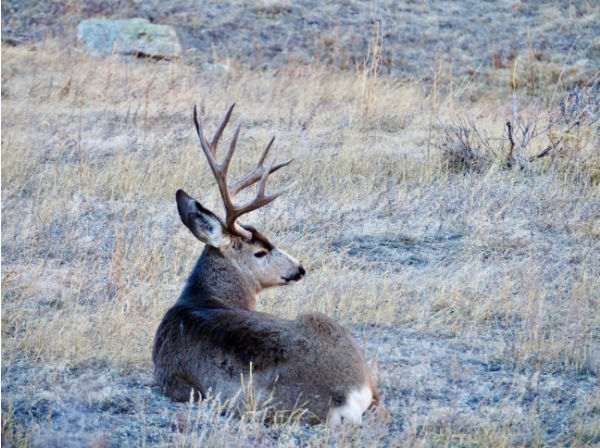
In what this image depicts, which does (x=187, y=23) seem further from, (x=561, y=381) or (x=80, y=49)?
(x=561, y=381)

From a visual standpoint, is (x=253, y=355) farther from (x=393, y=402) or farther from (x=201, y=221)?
(x=201, y=221)

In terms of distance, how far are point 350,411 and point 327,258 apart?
124 inches

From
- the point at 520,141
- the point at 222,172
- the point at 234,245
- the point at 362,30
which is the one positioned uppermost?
the point at 222,172

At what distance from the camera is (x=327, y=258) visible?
6.98m

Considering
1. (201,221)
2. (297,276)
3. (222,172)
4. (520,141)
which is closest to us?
(201,221)

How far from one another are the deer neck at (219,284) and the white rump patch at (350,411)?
1.36 meters

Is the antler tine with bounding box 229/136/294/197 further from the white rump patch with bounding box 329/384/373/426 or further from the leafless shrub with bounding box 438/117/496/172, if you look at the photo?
the leafless shrub with bounding box 438/117/496/172

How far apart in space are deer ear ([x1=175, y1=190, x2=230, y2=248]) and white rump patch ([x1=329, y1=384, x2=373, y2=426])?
1.62 m

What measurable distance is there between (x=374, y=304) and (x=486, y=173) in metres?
3.28

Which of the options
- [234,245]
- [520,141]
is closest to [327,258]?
[234,245]

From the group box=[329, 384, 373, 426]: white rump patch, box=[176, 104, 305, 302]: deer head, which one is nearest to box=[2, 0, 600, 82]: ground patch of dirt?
box=[176, 104, 305, 302]: deer head

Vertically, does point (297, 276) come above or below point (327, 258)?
above

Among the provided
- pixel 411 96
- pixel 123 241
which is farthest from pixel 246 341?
pixel 411 96

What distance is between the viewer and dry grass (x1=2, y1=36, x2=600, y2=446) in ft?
14.3
